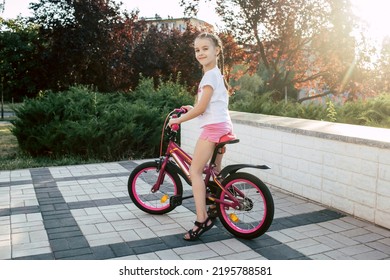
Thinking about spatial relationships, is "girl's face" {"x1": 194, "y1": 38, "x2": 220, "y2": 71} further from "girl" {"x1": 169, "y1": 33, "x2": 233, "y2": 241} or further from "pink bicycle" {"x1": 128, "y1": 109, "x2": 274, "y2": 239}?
"pink bicycle" {"x1": 128, "y1": 109, "x2": 274, "y2": 239}

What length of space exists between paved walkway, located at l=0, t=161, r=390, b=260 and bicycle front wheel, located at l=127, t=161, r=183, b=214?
0.39 feet


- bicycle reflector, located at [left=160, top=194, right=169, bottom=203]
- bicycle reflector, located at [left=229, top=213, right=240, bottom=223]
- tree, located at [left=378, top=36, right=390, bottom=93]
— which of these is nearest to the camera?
bicycle reflector, located at [left=229, top=213, right=240, bottom=223]

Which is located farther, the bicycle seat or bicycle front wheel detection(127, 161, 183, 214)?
bicycle front wheel detection(127, 161, 183, 214)

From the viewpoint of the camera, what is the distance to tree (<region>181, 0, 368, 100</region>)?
1433cm

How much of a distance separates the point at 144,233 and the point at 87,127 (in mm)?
4983

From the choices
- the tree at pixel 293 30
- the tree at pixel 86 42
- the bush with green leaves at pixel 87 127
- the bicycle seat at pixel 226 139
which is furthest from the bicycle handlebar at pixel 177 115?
the tree at pixel 86 42

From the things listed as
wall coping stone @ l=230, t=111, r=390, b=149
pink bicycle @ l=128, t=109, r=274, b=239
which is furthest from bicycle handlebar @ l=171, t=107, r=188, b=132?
wall coping stone @ l=230, t=111, r=390, b=149

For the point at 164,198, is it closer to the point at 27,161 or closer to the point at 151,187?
the point at 151,187

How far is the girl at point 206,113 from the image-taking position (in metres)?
4.04

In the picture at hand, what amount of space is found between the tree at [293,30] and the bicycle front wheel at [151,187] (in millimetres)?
10298

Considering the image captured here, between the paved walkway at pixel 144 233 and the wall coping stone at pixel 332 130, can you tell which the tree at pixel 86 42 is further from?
the paved walkway at pixel 144 233

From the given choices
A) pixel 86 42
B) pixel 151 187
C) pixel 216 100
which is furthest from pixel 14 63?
pixel 216 100

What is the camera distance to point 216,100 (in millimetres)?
4105
